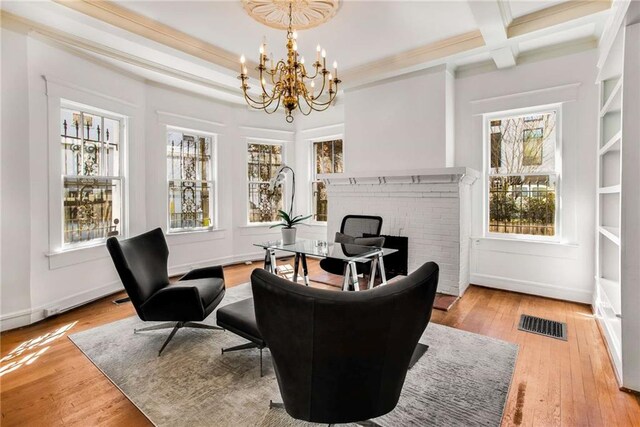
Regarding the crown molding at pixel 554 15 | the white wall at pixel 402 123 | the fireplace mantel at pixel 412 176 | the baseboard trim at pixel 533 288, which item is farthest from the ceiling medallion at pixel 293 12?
the baseboard trim at pixel 533 288

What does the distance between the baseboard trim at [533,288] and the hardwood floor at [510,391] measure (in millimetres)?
323

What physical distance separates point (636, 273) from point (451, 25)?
263cm

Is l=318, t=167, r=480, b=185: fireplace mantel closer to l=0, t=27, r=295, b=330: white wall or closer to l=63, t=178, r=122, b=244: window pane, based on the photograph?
l=0, t=27, r=295, b=330: white wall

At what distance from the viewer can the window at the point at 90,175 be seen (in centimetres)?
341

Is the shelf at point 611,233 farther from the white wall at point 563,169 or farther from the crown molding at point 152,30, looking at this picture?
the crown molding at point 152,30

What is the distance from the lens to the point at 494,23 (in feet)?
9.37

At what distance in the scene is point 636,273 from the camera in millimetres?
1970

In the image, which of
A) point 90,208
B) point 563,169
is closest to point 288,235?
point 90,208

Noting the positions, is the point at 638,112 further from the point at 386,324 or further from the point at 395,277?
the point at 395,277

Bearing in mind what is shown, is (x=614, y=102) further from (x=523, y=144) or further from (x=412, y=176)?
(x=412, y=176)

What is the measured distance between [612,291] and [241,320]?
9.97ft

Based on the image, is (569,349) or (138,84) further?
(138,84)

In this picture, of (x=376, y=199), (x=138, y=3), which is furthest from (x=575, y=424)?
(x=138, y=3)

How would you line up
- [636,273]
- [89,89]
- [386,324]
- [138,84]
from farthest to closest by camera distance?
[138,84], [89,89], [636,273], [386,324]
